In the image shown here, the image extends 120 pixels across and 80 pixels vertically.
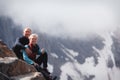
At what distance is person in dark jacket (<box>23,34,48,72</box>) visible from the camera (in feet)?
81.7

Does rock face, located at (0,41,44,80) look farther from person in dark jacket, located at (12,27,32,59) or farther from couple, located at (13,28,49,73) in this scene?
person in dark jacket, located at (12,27,32,59)

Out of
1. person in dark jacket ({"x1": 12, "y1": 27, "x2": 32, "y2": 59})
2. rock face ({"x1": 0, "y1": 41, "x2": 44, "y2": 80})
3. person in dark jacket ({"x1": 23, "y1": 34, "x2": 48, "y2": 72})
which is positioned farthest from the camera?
person in dark jacket ({"x1": 12, "y1": 27, "x2": 32, "y2": 59})

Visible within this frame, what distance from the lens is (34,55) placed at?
25578 millimetres

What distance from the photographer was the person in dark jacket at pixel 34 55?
81.7 ft

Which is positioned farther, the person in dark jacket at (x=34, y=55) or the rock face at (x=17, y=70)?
the person in dark jacket at (x=34, y=55)

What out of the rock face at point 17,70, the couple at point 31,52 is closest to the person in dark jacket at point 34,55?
the couple at point 31,52

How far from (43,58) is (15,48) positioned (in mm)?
1904

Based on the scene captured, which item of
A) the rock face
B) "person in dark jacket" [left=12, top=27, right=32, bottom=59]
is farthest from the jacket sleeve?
the rock face

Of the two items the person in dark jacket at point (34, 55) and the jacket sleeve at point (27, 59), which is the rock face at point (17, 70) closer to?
the jacket sleeve at point (27, 59)

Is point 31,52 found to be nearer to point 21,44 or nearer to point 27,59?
point 27,59

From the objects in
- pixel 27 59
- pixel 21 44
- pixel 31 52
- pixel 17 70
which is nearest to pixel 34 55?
pixel 31 52

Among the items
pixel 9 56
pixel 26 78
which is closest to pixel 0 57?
pixel 9 56

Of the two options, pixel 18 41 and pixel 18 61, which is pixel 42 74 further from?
pixel 18 41

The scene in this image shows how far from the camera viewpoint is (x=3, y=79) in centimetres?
2112
